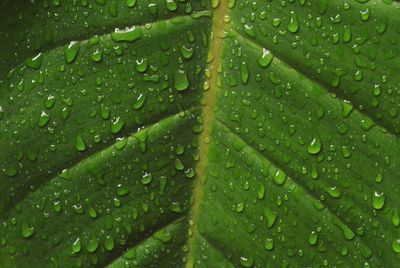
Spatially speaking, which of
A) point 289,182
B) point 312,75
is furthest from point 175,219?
point 312,75

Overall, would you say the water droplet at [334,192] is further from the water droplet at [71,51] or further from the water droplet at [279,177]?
the water droplet at [71,51]

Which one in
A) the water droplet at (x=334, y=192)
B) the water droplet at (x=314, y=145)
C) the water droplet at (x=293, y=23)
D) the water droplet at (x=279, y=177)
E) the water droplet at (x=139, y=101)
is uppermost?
the water droplet at (x=293, y=23)

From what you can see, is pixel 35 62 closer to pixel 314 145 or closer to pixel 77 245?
pixel 77 245

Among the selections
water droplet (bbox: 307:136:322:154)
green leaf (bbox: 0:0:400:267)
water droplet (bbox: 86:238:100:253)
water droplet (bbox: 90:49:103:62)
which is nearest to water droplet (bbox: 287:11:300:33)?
green leaf (bbox: 0:0:400:267)

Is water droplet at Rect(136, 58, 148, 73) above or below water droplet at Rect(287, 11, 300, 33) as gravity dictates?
below

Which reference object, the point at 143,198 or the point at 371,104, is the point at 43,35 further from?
the point at 371,104

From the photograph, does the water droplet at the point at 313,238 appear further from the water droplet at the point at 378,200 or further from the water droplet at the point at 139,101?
the water droplet at the point at 139,101

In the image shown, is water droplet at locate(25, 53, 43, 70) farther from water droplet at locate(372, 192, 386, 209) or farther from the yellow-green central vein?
water droplet at locate(372, 192, 386, 209)

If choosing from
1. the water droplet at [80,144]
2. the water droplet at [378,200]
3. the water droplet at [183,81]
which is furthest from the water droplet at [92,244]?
the water droplet at [378,200]

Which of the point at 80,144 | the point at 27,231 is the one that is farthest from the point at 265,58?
the point at 27,231

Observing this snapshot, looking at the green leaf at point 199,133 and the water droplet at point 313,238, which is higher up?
the green leaf at point 199,133
